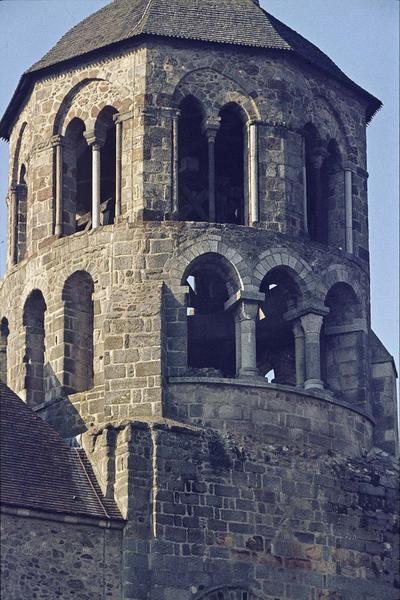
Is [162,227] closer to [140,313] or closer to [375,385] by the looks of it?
[140,313]

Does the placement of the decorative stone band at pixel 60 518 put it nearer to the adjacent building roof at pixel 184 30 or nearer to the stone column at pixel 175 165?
the stone column at pixel 175 165

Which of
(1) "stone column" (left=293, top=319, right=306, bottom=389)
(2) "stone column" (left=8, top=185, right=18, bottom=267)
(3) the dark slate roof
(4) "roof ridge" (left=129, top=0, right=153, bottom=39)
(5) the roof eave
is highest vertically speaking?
(4) "roof ridge" (left=129, top=0, right=153, bottom=39)

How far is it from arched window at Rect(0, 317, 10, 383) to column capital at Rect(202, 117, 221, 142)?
585 cm

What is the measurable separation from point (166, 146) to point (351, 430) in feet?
22.4

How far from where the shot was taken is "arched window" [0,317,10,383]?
56719mm

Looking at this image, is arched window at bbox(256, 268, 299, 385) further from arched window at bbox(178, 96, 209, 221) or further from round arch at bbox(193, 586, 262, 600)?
round arch at bbox(193, 586, 262, 600)

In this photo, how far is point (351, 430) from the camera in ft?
179

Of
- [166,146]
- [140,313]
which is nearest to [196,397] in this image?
[140,313]

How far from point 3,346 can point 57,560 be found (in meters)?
8.00

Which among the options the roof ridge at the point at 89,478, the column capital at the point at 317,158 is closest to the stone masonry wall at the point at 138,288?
the roof ridge at the point at 89,478

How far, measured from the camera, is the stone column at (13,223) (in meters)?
57.0

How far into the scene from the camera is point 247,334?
177 ft

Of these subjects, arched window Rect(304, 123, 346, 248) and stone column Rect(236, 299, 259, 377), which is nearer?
stone column Rect(236, 299, 259, 377)

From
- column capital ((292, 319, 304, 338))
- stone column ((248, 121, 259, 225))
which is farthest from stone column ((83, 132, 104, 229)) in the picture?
column capital ((292, 319, 304, 338))
